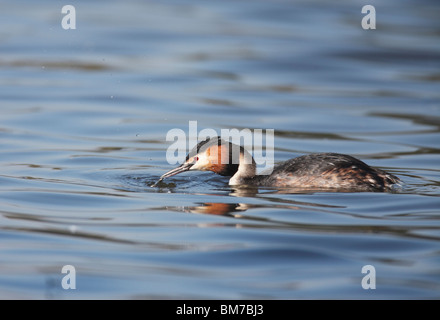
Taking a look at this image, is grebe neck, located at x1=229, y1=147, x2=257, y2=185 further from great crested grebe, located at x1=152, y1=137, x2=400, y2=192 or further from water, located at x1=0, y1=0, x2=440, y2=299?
water, located at x1=0, y1=0, x2=440, y2=299

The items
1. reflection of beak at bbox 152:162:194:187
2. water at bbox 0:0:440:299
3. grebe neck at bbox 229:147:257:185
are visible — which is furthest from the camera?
grebe neck at bbox 229:147:257:185

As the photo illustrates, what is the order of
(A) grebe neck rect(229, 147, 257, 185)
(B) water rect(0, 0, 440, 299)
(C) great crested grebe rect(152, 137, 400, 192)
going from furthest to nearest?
(A) grebe neck rect(229, 147, 257, 185), (C) great crested grebe rect(152, 137, 400, 192), (B) water rect(0, 0, 440, 299)

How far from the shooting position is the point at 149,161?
38.4 feet

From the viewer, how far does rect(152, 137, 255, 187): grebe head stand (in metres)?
10.1

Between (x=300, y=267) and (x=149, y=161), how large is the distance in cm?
485

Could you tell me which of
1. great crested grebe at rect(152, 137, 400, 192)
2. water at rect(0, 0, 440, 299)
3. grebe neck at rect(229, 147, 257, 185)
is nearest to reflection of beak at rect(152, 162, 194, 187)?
great crested grebe at rect(152, 137, 400, 192)

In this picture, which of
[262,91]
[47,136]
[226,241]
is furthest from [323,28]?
[226,241]

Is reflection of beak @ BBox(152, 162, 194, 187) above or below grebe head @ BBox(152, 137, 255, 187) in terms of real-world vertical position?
below

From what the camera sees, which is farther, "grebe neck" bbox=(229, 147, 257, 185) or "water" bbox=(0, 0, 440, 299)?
"grebe neck" bbox=(229, 147, 257, 185)

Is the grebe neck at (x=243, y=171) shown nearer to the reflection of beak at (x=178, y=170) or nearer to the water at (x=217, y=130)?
the water at (x=217, y=130)

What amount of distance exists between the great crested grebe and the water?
204 millimetres

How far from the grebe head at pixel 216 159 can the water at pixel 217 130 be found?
22cm

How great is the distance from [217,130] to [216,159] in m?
3.40
